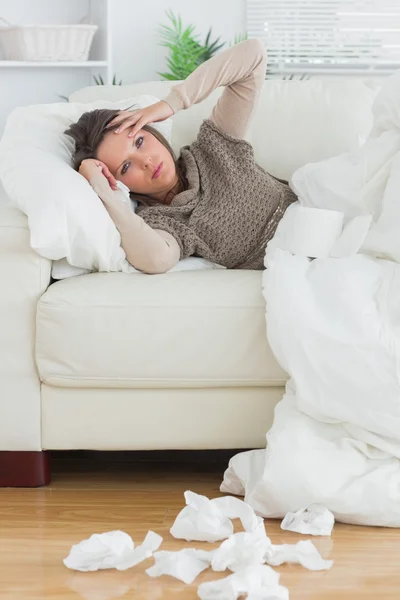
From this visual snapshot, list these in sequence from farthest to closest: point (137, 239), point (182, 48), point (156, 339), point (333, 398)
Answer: point (182, 48), point (137, 239), point (156, 339), point (333, 398)

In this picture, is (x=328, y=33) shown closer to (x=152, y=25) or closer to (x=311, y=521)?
(x=152, y=25)

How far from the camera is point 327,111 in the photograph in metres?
2.62

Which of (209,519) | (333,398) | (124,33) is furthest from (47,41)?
(209,519)

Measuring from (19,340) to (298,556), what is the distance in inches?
31.4

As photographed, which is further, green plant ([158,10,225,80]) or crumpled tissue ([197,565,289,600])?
green plant ([158,10,225,80])

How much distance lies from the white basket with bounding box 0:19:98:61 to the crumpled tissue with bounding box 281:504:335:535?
7.55 feet

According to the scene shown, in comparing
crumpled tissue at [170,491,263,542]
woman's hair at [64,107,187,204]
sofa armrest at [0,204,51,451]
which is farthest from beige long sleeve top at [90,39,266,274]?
crumpled tissue at [170,491,263,542]

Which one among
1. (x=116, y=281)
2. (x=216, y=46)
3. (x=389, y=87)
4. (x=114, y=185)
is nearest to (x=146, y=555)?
(x=116, y=281)

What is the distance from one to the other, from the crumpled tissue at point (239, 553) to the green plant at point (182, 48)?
2452 mm

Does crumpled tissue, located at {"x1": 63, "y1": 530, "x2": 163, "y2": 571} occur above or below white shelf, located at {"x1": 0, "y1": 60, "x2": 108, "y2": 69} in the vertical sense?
below

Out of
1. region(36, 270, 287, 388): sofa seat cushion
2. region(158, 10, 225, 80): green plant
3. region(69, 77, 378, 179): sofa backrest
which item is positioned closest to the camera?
region(36, 270, 287, 388): sofa seat cushion

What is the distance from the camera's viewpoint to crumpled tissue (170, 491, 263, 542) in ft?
5.65

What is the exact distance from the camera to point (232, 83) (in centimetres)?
250

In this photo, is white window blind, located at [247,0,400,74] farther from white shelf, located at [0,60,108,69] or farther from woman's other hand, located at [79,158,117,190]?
woman's other hand, located at [79,158,117,190]
